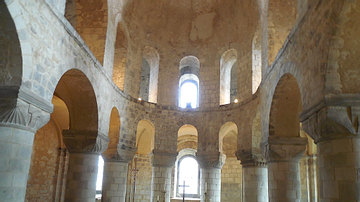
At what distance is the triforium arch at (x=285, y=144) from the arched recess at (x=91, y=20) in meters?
6.12

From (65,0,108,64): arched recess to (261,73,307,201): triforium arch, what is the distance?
6119 mm

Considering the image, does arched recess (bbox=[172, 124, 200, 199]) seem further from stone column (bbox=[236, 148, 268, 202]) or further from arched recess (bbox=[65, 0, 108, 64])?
arched recess (bbox=[65, 0, 108, 64])

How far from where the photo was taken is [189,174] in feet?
74.4

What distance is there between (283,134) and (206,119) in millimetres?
6031

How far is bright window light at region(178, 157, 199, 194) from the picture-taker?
22375mm

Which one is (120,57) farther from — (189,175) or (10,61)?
(189,175)

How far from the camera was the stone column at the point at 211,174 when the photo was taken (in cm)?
1481

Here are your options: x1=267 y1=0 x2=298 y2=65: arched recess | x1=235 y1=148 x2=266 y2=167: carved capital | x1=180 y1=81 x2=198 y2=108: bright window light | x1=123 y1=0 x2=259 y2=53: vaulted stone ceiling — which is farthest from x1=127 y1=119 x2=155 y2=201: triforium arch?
x1=267 y1=0 x2=298 y2=65: arched recess

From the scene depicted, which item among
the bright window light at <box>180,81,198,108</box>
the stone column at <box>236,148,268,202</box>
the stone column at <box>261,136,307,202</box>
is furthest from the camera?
the bright window light at <box>180,81,198,108</box>

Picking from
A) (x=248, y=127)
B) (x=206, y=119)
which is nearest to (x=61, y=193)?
(x=206, y=119)

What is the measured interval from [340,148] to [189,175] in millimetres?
17457

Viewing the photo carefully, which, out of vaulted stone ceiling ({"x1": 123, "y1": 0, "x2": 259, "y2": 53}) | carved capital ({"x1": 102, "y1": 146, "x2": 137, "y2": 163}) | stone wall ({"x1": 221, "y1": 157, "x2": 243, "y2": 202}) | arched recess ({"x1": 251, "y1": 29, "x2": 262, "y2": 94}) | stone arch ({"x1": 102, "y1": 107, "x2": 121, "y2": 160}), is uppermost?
vaulted stone ceiling ({"x1": 123, "y1": 0, "x2": 259, "y2": 53})

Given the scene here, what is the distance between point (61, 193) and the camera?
15391 millimetres

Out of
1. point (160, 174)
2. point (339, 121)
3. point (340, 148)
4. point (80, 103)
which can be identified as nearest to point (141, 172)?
point (160, 174)
